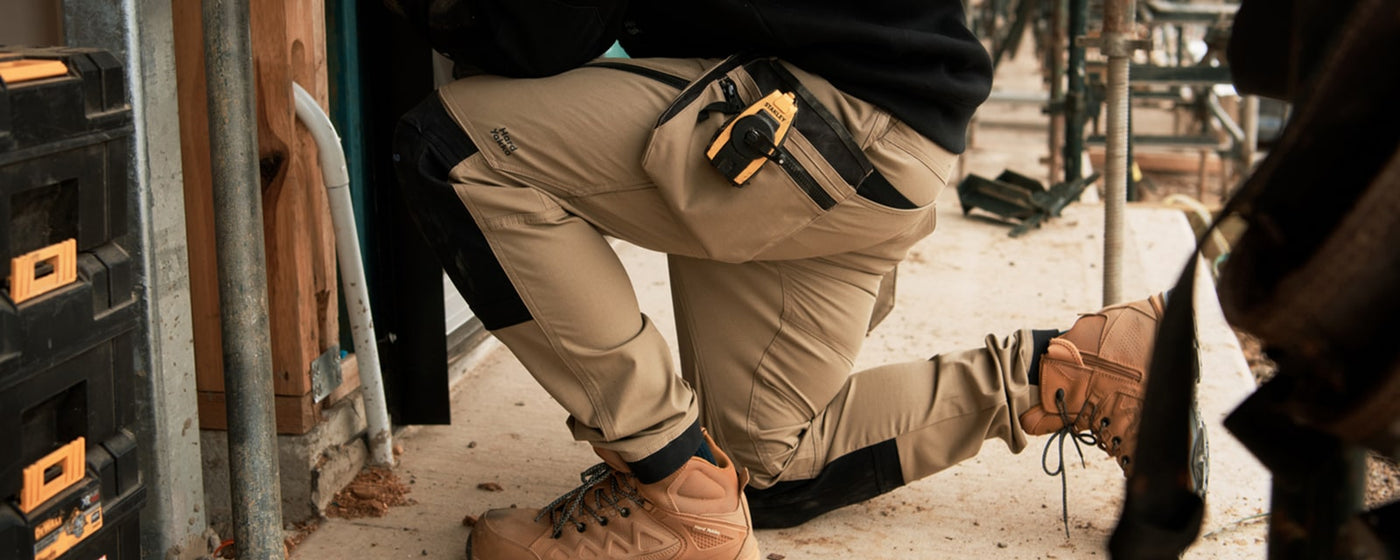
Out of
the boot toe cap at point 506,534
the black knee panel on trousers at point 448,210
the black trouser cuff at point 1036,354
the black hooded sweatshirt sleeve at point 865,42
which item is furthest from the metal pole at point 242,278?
the black trouser cuff at point 1036,354

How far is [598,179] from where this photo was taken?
196 cm

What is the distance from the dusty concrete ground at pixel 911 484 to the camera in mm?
2312

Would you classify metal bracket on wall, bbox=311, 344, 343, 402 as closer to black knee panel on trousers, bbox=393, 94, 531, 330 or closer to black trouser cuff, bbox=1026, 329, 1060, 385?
black knee panel on trousers, bbox=393, 94, 531, 330

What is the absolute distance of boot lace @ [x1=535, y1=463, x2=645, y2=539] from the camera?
83.7 inches

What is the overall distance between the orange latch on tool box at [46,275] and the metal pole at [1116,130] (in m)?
2.51

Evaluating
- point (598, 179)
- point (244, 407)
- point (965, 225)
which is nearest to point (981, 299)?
point (965, 225)

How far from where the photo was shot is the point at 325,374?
2377mm

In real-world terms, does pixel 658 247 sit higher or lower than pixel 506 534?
higher

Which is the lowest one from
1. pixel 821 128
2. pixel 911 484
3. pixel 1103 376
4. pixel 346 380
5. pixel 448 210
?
pixel 911 484

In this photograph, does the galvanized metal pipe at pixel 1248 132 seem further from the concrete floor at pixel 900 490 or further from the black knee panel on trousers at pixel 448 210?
the black knee panel on trousers at pixel 448 210

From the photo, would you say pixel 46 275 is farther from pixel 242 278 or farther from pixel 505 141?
pixel 505 141

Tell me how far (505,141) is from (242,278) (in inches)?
16.5

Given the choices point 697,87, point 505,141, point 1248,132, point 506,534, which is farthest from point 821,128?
point 1248,132

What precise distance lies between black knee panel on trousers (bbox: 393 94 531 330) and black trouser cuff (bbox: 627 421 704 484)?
30 centimetres
